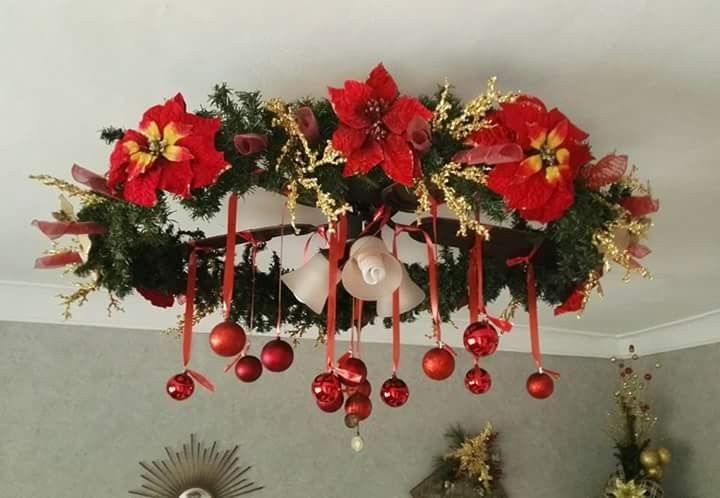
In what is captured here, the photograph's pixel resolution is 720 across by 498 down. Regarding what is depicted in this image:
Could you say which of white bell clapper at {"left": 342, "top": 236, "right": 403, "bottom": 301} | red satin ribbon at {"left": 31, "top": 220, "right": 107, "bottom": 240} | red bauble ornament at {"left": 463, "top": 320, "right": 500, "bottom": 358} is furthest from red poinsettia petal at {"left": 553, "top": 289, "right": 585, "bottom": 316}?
red satin ribbon at {"left": 31, "top": 220, "right": 107, "bottom": 240}

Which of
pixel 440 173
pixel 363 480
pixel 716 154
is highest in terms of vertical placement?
pixel 716 154

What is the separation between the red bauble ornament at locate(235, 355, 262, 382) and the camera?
1098mm

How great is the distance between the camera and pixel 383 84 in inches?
33.8

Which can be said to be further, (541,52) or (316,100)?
(316,100)

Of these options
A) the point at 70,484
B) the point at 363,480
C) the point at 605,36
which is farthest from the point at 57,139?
the point at 363,480

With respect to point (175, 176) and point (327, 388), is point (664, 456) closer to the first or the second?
point (327, 388)

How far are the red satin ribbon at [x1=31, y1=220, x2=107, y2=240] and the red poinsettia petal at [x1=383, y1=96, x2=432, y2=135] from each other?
460 millimetres

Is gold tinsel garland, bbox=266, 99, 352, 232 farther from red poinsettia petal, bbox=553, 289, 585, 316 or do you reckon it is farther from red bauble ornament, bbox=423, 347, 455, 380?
red poinsettia petal, bbox=553, 289, 585, 316

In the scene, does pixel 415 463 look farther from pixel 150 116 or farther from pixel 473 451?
pixel 150 116

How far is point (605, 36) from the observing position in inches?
35.2

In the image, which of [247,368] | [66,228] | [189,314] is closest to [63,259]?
[66,228]

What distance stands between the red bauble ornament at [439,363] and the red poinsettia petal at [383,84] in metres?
0.42

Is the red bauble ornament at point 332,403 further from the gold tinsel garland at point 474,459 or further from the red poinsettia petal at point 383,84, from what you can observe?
the gold tinsel garland at point 474,459

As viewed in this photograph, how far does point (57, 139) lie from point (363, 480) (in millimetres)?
1778
